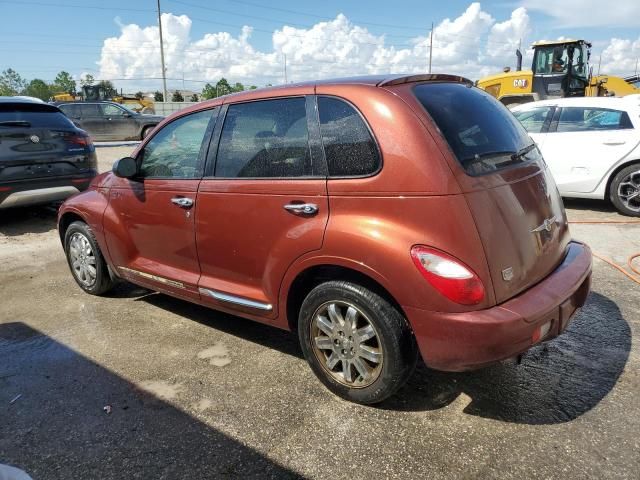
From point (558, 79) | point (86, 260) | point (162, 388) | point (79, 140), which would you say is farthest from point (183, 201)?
point (558, 79)

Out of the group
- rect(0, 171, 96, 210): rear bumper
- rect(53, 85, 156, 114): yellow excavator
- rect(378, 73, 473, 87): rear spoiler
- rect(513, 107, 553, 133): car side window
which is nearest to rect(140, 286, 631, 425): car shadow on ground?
rect(378, 73, 473, 87): rear spoiler

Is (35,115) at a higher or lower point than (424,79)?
lower

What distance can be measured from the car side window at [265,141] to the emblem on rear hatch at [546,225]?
50.5 inches

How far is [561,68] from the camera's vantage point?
1495 cm

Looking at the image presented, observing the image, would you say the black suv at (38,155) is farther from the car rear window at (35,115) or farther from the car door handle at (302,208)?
the car door handle at (302,208)

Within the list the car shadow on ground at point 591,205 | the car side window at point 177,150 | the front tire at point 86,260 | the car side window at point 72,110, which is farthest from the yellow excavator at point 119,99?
the car side window at point 177,150

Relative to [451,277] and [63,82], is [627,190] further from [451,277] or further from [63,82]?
[63,82]

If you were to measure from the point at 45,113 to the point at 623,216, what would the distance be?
27.2ft

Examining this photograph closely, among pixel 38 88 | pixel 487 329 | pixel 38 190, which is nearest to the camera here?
pixel 487 329

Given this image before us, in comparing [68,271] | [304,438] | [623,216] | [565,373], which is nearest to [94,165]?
[68,271]

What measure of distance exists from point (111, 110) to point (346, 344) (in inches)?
728

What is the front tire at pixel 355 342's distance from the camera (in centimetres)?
260

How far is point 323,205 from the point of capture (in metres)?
2.76

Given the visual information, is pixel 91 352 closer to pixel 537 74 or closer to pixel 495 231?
pixel 495 231
